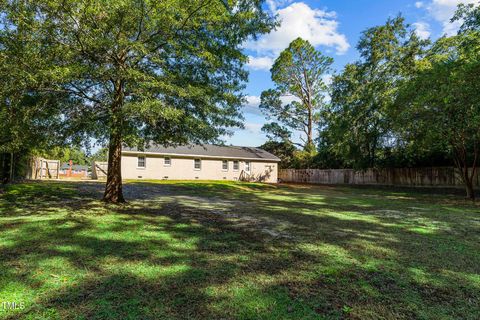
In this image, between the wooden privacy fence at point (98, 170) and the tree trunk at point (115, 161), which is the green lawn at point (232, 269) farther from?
the wooden privacy fence at point (98, 170)

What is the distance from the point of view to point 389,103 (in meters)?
17.4

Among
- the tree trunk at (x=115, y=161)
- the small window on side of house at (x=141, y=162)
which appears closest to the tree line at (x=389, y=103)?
the tree trunk at (x=115, y=161)

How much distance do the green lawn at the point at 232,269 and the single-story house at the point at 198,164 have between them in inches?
732

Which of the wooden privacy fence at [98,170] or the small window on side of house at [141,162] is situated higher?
the small window on side of house at [141,162]

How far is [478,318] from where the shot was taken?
9.06ft

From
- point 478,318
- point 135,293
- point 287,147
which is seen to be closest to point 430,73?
point 478,318

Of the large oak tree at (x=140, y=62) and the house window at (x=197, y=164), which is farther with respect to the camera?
the house window at (x=197, y=164)

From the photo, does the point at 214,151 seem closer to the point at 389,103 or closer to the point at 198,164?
the point at 198,164

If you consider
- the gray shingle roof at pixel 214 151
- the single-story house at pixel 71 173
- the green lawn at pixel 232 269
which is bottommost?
the green lawn at pixel 232 269

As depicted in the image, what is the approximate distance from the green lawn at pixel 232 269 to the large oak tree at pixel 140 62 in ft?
9.08

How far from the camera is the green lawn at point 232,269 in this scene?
2832 millimetres

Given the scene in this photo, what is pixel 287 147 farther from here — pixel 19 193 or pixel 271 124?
pixel 19 193

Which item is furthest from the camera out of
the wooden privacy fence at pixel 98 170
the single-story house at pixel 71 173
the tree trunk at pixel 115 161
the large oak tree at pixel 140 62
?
the single-story house at pixel 71 173

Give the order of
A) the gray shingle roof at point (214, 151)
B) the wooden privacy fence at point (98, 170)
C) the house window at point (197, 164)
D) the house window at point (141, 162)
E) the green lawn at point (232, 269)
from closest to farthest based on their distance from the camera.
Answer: the green lawn at point (232, 269)
the wooden privacy fence at point (98, 170)
the house window at point (141, 162)
the gray shingle roof at point (214, 151)
the house window at point (197, 164)
